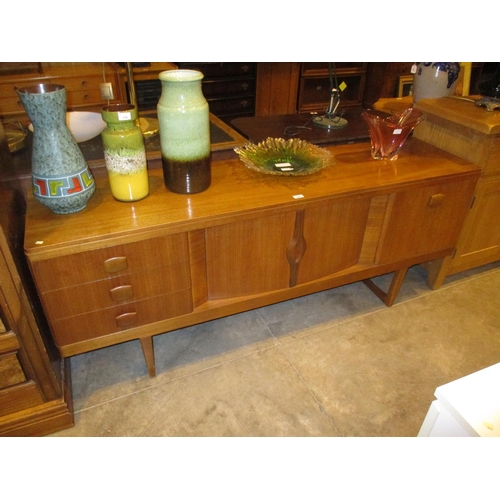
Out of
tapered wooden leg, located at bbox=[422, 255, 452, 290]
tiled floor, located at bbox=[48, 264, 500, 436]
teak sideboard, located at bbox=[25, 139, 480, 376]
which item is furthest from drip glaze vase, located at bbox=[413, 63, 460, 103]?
tiled floor, located at bbox=[48, 264, 500, 436]

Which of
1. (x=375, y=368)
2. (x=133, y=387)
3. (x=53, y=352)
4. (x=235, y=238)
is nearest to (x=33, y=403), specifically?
(x=53, y=352)

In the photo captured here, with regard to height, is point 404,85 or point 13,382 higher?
point 404,85

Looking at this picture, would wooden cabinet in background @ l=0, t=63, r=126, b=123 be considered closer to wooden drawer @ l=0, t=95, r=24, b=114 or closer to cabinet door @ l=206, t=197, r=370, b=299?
wooden drawer @ l=0, t=95, r=24, b=114

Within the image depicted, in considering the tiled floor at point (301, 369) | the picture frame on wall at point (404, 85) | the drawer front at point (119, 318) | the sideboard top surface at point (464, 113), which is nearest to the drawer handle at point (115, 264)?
the drawer front at point (119, 318)

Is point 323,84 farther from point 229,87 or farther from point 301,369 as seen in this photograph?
point 301,369

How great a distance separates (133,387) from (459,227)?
1428 millimetres

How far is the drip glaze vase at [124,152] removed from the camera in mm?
1045

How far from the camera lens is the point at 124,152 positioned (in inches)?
42.4

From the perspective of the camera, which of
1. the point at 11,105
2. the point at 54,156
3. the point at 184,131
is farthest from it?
the point at 11,105

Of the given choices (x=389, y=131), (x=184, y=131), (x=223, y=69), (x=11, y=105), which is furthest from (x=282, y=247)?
(x=223, y=69)

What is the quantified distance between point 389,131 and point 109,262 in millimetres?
1068

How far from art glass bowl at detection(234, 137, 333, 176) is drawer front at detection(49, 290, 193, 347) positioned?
50 centimetres

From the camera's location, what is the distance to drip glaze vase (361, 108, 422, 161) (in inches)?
56.4
